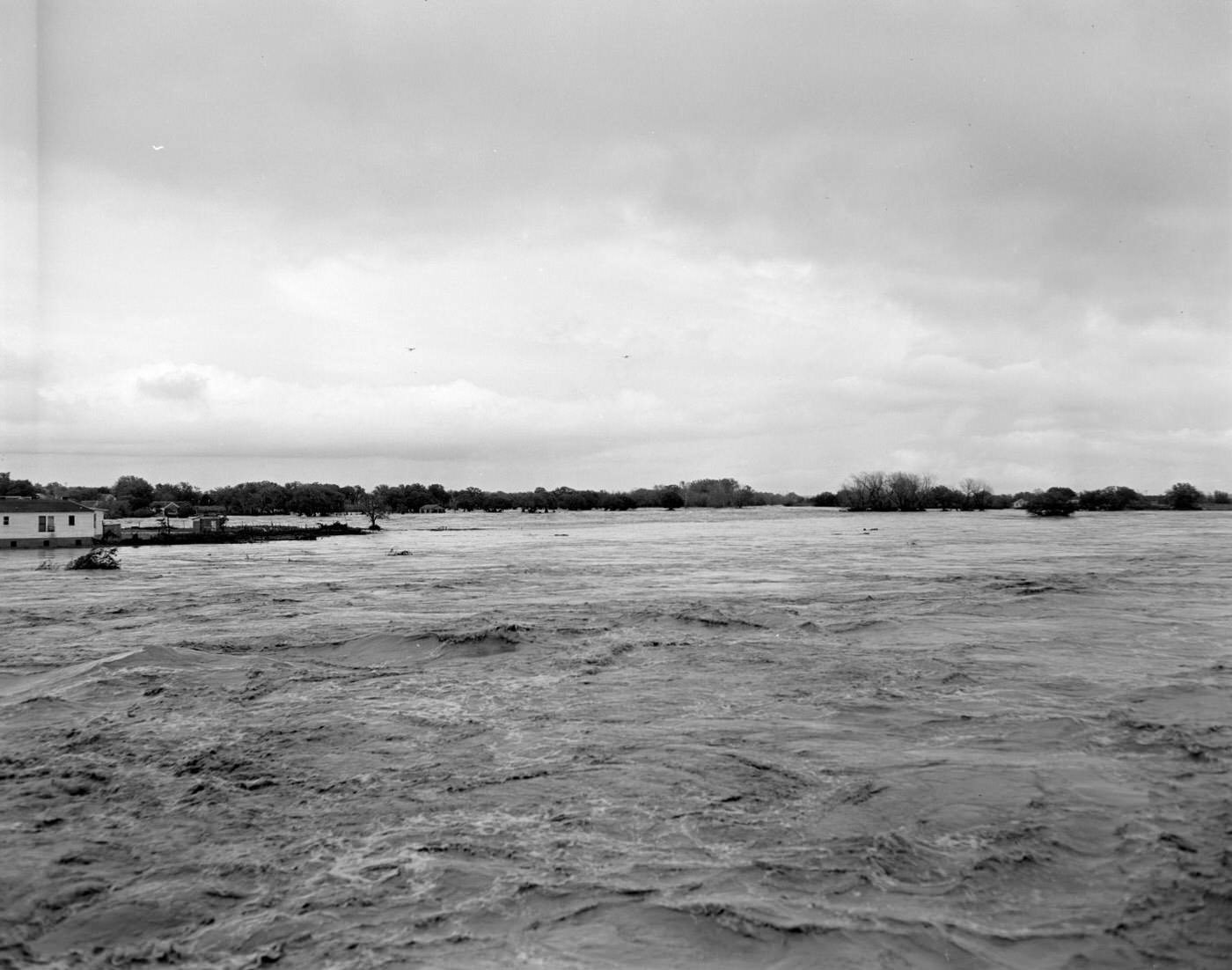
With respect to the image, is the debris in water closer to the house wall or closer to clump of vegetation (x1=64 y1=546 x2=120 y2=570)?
clump of vegetation (x1=64 y1=546 x2=120 y2=570)

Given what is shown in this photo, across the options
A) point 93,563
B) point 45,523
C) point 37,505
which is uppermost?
point 37,505

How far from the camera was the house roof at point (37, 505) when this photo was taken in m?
54.4

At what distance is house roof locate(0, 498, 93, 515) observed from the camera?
54.4m

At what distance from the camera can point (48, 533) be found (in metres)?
55.6

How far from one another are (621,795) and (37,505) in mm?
61893

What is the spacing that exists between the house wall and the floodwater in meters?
44.4

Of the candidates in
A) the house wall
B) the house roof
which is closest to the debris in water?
the house wall

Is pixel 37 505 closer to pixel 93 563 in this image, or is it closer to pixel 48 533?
pixel 48 533

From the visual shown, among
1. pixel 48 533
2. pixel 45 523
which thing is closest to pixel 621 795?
pixel 45 523

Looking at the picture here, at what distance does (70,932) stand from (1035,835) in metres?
7.05

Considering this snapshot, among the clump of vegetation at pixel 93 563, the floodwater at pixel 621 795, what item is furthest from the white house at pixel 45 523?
the floodwater at pixel 621 795

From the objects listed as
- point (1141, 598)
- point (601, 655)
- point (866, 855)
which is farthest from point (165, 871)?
point (1141, 598)

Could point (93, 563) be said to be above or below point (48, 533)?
below

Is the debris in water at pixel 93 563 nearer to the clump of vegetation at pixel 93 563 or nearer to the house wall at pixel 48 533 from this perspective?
the clump of vegetation at pixel 93 563
